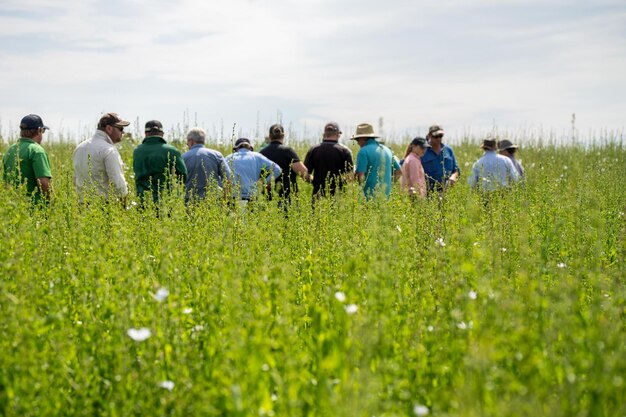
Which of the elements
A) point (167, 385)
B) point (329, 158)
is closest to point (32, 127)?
point (329, 158)

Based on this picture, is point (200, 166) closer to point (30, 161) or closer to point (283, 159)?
point (283, 159)

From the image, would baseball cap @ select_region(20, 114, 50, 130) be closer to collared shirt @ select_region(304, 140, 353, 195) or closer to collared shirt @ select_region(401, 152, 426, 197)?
collared shirt @ select_region(304, 140, 353, 195)

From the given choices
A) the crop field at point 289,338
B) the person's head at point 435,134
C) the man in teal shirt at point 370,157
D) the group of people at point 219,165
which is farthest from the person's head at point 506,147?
the crop field at point 289,338

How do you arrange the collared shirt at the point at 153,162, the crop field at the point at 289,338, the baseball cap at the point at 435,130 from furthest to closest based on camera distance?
1. the baseball cap at the point at 435,130
2. the collared shirt at the point at 153,162
3. the crop field at the point at 289,338

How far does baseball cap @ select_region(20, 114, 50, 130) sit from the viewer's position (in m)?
7.18

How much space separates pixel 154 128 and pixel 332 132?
2522 millimetres

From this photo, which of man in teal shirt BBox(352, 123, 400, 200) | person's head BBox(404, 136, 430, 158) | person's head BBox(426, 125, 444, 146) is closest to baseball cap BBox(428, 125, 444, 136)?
person's head BBox(426, 125, 444, 146)

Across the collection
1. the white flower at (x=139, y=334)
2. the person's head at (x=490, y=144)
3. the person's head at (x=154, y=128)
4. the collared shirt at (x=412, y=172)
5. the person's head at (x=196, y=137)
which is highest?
the person's head at (x=154, y=128)

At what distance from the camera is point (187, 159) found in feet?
26.4

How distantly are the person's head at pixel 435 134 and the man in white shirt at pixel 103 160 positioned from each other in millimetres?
4604

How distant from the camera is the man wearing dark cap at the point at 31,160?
6.98m

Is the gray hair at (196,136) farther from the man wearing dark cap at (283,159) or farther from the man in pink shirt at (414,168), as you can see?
the man in pink shirt at (414,168)

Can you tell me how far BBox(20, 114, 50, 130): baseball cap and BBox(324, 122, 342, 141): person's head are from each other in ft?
12.3

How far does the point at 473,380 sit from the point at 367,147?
6.37 m
